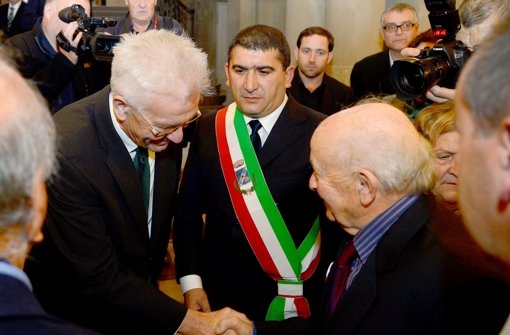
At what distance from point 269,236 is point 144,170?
2.05 ft

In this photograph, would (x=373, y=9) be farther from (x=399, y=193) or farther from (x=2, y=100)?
(x=2, y=100)

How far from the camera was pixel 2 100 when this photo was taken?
116cm

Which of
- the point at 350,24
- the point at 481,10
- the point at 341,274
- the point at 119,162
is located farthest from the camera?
the point at 350,24

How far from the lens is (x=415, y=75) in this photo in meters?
2.62

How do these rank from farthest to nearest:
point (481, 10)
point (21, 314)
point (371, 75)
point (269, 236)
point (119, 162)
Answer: point (371, 75)
point (269, 236)
point (481, 10)
point (119, 162)
point (21, 314)

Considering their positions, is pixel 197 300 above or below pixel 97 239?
below

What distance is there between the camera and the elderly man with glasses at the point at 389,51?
4.87 m

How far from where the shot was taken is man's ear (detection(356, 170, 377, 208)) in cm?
187

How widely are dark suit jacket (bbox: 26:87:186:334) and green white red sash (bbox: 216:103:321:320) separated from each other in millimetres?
464

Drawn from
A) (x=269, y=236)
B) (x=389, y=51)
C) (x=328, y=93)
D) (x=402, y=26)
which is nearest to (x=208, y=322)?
(x=269, y=236)

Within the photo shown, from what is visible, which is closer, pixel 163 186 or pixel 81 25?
pixel 163 186

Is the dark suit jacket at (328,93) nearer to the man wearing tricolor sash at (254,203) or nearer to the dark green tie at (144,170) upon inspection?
the man wearing tricolor sash at (254,203)

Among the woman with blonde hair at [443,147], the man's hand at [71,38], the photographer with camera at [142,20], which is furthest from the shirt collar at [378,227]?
the photographer with camera at [142,20]

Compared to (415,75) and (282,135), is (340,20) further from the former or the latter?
(415,75)
